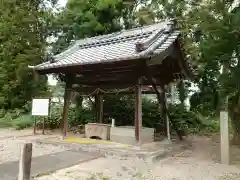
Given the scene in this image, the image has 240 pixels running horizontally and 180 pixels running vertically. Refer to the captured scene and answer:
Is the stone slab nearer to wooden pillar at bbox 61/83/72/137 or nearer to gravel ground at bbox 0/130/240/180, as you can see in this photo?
gravel ground at bbox 0/130/240/180

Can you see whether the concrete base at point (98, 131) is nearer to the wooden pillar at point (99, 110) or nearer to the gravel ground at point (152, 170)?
the wooden pillar at point (99, 110)

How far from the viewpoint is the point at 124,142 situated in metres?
7.86

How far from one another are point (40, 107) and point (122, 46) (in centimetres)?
444

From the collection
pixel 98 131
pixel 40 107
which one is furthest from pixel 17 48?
pixel 98 131

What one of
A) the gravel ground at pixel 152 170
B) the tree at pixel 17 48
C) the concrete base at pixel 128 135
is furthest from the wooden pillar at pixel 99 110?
the tree at pixel 17 48

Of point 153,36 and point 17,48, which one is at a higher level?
point 17,48

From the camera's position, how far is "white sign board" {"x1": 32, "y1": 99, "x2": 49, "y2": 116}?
10.1 meters

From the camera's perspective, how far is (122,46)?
830 cm

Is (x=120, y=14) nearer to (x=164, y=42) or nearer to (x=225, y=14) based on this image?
(x=164, y=42)

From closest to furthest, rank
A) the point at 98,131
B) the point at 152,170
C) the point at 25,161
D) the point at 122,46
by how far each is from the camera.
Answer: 1. the point at 25,161
2. the point at 152,170
3. the point at 122,46
4. the point at 98,131

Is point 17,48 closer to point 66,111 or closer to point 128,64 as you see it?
point 66,111

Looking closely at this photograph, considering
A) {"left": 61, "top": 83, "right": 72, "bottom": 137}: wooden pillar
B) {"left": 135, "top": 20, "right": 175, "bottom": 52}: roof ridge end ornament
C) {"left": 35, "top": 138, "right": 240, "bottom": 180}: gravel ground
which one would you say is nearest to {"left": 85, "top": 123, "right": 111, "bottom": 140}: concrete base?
{"left": 61, "top": 83, "right": 72, "bottom": 137}: wooden pillar

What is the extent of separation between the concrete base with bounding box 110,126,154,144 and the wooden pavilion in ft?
1.99

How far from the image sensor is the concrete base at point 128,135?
7734 mm
